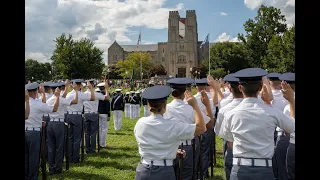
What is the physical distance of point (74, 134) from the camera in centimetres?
1023

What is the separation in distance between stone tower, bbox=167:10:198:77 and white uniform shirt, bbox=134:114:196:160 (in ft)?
351

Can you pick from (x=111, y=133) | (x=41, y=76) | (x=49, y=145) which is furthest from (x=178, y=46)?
(x=49, y=145)

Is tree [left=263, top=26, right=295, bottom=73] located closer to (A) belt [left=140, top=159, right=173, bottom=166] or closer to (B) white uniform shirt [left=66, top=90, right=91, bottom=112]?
(B) white uniform shirt [left=66, top=90, right=91, bottom=112]

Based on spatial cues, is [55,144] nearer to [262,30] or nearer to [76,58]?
[76,58]

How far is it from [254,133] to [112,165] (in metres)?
Result: 6.67

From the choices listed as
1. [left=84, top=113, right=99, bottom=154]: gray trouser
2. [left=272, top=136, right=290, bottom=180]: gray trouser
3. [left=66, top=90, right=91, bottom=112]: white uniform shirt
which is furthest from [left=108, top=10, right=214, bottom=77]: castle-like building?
[left=272, top=136, right=290, bottom=180]: gray trouser

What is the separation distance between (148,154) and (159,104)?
0.68 m

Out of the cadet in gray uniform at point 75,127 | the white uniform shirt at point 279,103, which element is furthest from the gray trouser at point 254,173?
the cadet in gray uniform at point 75,127

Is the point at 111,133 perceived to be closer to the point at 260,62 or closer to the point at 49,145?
the point at 49,145

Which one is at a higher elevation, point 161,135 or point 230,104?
point 230,104

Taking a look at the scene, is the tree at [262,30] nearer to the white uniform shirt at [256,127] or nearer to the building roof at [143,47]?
the white uniform shirt at [256,127]

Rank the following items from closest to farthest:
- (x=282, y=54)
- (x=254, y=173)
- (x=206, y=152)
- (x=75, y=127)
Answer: (x=254, y=173), (x=206, y=152), (x=75, y=127), (x=282, y=54)

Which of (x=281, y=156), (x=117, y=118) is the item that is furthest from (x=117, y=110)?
(x=281, y=156)

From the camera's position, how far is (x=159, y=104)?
14.2ft
